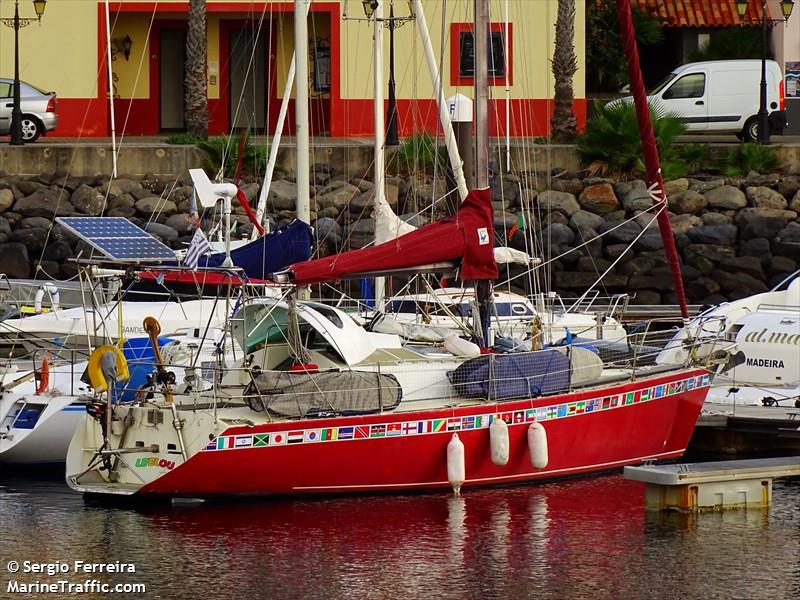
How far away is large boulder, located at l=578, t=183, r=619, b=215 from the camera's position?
33969 mm

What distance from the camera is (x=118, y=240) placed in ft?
63.1

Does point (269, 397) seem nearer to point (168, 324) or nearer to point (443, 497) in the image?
point (443, 497)

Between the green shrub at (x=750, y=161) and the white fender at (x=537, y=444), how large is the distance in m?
17.8

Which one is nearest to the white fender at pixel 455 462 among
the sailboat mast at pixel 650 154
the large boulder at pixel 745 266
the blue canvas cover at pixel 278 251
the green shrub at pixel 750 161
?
the sailboat mast at pixel 650 154

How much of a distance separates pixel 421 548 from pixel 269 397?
2.23m

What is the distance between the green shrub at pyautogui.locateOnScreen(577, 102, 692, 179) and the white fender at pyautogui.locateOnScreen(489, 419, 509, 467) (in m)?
16.8

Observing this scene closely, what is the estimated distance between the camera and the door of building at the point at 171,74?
40844 millimetres

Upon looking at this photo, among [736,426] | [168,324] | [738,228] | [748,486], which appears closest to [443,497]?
[748,486]

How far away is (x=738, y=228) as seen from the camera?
33.8 metres

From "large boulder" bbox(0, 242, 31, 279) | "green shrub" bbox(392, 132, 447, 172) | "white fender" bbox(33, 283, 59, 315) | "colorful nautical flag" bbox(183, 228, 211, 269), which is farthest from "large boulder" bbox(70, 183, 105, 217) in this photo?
"colorful nautical flag" bbox(183, 228, 211, 269)

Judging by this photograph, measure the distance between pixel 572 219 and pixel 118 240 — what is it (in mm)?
15545

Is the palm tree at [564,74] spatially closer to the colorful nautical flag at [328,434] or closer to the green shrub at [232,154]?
the green shrub at [232,154]

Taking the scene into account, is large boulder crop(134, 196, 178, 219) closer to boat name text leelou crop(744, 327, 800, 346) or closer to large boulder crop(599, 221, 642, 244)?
large boulder crop(599, 221, 642, 244)

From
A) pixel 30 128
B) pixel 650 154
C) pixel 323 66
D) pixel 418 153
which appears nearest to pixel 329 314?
pixel 650 154
